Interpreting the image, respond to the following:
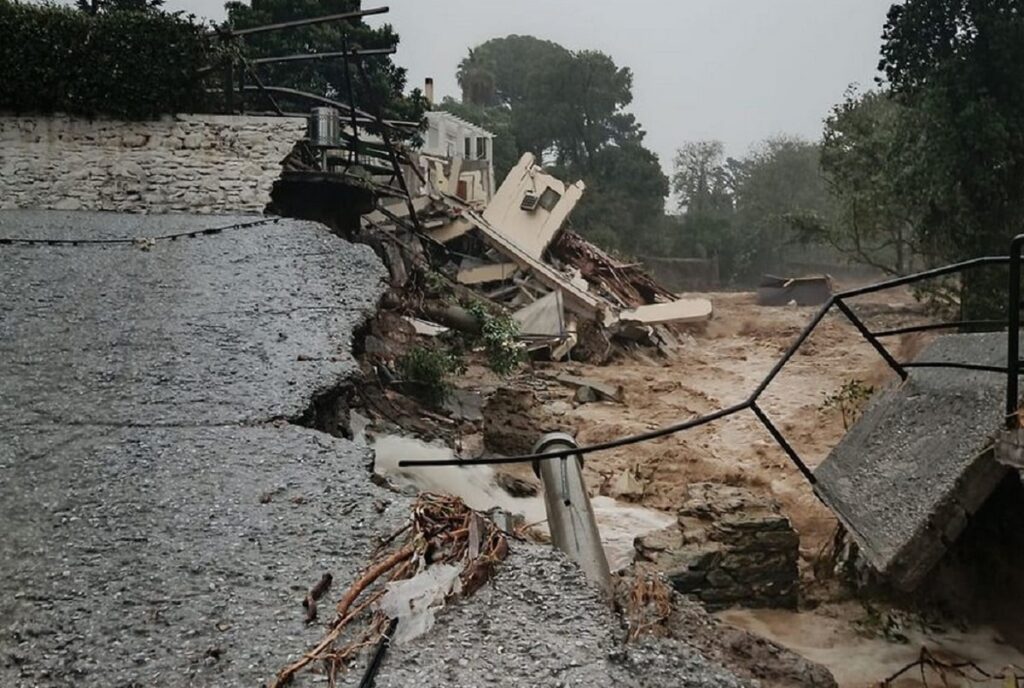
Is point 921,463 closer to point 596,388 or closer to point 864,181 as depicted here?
point 596,388

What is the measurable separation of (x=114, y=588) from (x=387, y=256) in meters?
12.2

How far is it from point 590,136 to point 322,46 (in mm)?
22086

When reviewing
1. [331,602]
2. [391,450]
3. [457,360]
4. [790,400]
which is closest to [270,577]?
[331,602]

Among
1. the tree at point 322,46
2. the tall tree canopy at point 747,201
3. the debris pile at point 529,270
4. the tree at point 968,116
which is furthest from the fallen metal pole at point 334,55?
the tall tree canopy at point 747,201

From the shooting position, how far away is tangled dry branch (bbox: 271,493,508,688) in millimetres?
2279

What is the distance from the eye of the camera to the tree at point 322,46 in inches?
869

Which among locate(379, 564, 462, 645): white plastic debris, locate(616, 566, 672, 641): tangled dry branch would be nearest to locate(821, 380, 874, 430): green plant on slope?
locate(616, 566, 672, 641): tangled dry branch

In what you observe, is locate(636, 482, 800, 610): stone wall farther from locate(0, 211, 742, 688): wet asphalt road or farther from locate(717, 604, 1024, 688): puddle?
locate(0, 211, 742, 688): wet asphalt road

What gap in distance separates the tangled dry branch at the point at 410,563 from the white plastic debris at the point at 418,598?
29 millimetres

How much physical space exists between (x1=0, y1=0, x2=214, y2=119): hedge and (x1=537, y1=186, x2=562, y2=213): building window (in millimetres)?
11539

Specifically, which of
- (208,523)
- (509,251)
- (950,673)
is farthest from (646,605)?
(509,251)

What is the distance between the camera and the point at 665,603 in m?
2.59

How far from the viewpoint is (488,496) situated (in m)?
8.38

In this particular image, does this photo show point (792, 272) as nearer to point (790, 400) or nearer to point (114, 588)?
point (790, 400)
